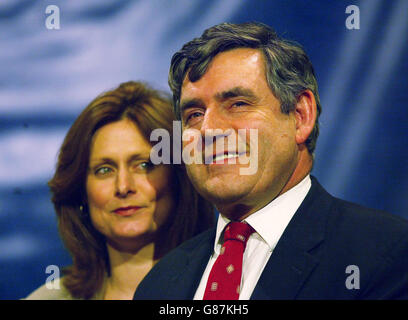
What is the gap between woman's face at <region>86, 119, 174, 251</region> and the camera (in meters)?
2.13

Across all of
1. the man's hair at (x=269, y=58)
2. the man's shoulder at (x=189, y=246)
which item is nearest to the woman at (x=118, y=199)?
the man's shoulder at (x=189, y=246)

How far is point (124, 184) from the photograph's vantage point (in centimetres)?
212

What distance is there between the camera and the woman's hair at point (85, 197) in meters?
2.18

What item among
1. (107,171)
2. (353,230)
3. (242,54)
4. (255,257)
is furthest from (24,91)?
(353,230)

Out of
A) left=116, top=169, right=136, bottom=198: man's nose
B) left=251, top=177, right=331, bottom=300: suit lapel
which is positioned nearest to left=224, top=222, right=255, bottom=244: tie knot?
left=251, top=177, right=331, bottom=300: suit lapel

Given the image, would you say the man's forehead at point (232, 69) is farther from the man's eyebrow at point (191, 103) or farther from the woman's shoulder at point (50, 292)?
the woman's shoulder at point (50, 292)

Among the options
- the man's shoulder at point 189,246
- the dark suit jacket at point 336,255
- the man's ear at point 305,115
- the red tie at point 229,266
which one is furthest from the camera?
the man's shoulder at point 189,246

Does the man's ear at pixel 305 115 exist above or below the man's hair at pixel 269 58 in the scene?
below

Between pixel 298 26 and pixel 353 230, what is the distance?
2.73 feet

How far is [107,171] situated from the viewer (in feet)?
7.10

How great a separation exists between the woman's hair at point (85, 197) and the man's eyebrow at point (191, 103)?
0.26 m

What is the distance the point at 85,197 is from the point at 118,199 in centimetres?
16
